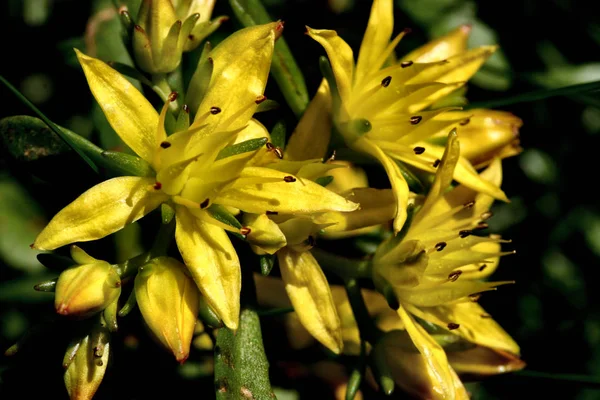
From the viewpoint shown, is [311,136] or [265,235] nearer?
[265,235]

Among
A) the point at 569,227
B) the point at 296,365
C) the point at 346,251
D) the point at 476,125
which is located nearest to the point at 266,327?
the point at 296,365

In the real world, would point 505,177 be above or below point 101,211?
below

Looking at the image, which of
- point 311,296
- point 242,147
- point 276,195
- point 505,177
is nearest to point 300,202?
point 276,195

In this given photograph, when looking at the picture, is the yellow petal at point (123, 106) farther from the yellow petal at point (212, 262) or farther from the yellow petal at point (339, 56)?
the yellow petal at point (339, 56)

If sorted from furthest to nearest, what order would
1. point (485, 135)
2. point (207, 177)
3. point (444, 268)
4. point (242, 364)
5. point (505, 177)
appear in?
point (505, 177)
point (485, 135)
point (444, 268)
point (242, 364)
point (207, 177)

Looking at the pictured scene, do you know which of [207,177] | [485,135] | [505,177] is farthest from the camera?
[505,177]

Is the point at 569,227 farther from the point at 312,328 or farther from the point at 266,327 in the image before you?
the point at 312,328

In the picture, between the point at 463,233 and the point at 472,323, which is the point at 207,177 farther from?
the point at 472,323
